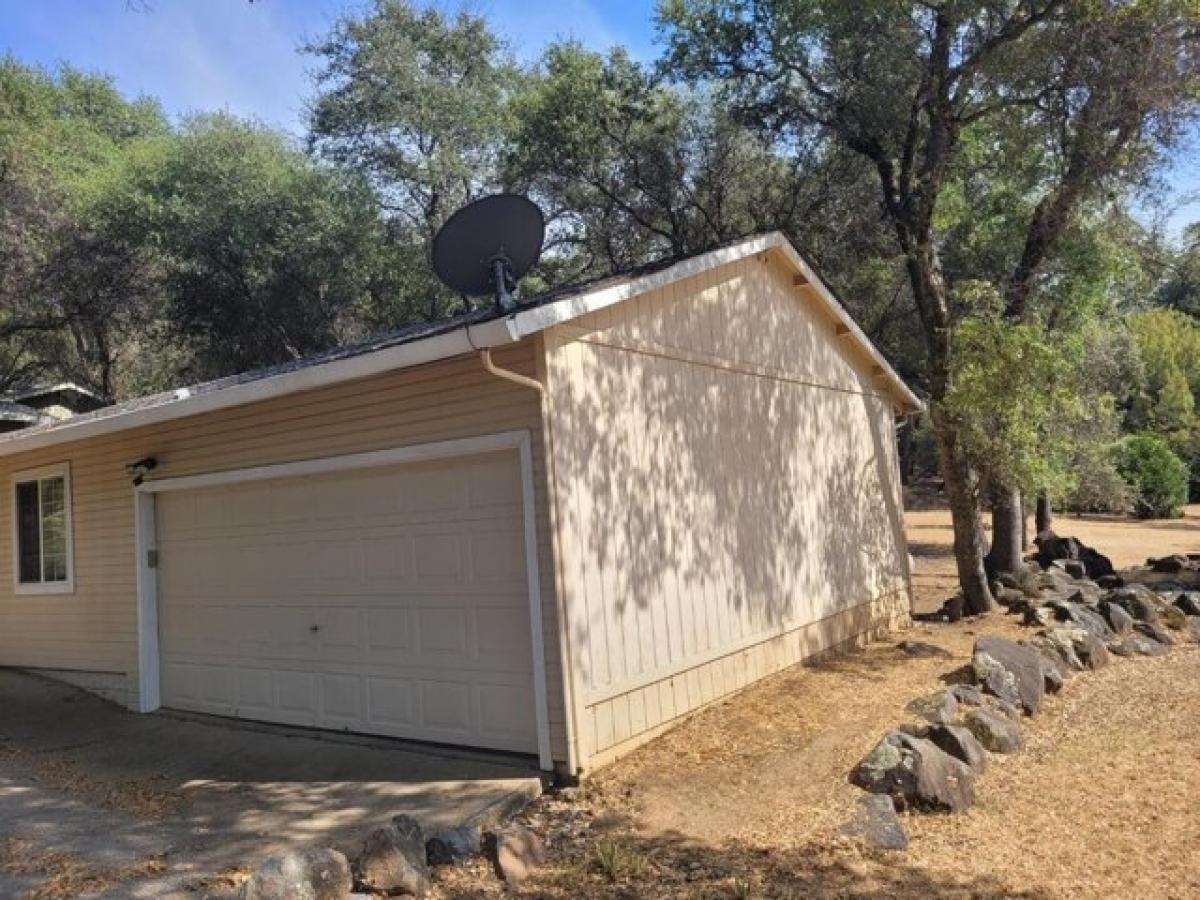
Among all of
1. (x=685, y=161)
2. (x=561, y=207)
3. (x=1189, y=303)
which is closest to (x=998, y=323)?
(x=685, y=161)

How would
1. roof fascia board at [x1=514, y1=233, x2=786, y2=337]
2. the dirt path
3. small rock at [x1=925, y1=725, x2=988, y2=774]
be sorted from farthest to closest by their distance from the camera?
the dirt path → small rock at [x1=925, y1=725, x2=988, y2=774] → roof fascia board at [x1=514, y1=233, x2=786, y2=337]

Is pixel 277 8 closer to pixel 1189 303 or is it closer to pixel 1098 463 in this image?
→ pixel 1098 463

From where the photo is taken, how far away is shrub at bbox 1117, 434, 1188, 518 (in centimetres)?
2514

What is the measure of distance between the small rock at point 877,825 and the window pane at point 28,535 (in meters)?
8.77

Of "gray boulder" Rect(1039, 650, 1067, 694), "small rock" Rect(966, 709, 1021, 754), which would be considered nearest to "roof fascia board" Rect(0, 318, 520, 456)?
"small rock" Rect(966, 709, 1021, 754)

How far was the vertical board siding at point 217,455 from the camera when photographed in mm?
5945

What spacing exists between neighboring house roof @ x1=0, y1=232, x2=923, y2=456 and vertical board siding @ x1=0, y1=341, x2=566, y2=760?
368 mm

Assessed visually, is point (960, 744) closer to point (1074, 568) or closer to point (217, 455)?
point (217, 455)

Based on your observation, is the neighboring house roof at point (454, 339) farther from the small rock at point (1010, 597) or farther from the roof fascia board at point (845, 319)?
the small rock at point (1010, 597)

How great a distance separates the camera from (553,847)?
4910 mm

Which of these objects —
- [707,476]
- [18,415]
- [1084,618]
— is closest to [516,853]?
[707,476]

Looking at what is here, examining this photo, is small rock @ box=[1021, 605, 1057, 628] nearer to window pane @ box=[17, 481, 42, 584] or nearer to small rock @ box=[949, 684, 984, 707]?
small rock @ box=[949, 684, 984, 707]

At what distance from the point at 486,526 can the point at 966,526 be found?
23.9 feet

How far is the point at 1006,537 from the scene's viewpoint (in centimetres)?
1338
